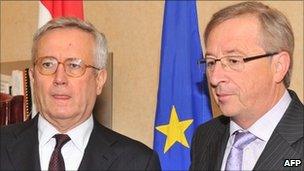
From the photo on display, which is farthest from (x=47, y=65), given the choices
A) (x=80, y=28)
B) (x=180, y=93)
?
(x=180, y=93)

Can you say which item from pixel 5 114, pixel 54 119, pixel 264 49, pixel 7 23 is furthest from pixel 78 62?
pixel 7 23

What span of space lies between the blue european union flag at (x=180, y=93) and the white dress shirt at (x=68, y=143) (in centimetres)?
88

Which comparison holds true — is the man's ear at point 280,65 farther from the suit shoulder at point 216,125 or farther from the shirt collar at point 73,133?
the shirt collar at point 73,133

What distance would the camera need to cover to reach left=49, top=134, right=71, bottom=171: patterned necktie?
2.07 meters

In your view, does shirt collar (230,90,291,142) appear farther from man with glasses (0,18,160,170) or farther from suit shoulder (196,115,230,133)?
man with glasses (0,18,160,170)

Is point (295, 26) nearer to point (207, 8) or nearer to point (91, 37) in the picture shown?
point (207, 8)

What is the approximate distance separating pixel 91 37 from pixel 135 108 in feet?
4.82

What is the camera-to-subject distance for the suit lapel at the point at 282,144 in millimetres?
2004

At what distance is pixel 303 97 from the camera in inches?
121

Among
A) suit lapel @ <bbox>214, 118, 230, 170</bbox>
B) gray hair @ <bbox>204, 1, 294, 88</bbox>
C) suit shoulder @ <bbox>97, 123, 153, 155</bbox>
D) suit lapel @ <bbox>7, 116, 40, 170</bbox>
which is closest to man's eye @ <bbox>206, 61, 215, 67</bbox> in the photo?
gray hair @ <bbox>204, 1, 294, 88</bbox>

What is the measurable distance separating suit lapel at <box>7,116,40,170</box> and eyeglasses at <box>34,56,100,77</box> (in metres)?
0.28

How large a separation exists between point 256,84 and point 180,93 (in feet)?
3.28

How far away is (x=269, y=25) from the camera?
2.10m

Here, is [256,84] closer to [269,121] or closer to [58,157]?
[269,121]
